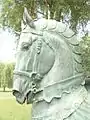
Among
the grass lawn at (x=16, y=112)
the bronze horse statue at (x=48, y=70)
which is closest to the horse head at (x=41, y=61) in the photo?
the bronze horse statue at (x=48, y=70)

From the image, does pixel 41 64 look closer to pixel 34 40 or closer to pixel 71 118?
pixel 34 40

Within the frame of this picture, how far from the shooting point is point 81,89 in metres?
3.22

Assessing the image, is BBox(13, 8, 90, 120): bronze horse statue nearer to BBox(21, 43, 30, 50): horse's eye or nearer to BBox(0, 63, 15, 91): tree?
BBox(21, 43, 30, 50): horse's eye

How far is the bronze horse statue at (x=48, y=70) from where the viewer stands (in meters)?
3.19

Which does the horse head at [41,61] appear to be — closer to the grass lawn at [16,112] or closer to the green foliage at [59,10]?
the grass lawn at [16,112]

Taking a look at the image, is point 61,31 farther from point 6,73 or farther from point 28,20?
point 6,73

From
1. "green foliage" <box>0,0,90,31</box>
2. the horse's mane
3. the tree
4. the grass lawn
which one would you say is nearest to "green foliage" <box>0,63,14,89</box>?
the tree

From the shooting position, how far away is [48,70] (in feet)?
10.6

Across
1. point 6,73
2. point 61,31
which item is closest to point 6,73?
point 6,73

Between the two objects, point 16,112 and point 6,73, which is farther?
point 6,73

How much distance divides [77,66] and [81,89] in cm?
20

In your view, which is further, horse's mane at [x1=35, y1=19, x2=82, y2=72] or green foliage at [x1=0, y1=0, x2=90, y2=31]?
green foliage at [x1=0, y1=0, x2=90, y2=31]

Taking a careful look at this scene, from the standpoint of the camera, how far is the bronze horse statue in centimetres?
319

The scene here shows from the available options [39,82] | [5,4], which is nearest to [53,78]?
[39,82]
